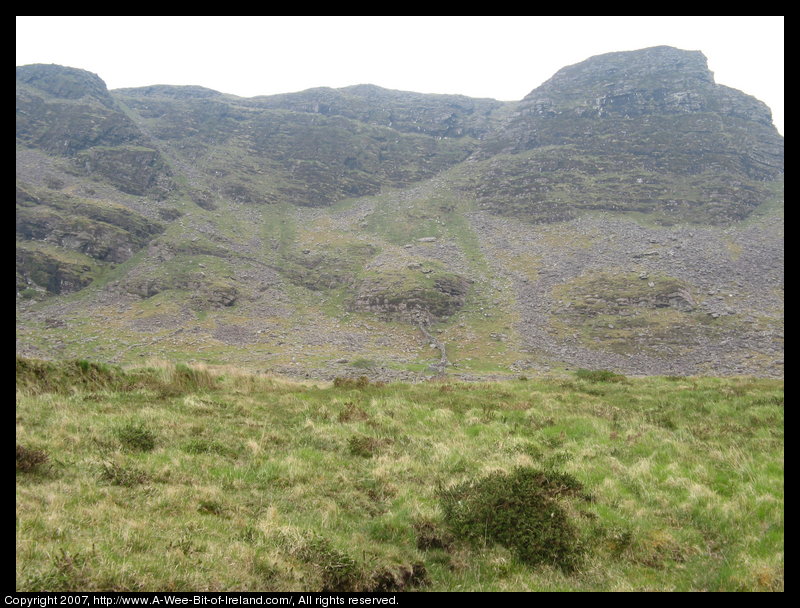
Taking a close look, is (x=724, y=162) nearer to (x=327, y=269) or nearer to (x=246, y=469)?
(x=327, y=269)

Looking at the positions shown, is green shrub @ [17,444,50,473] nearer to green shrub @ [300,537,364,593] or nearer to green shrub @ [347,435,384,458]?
green shrub @ [300,537,364,593]

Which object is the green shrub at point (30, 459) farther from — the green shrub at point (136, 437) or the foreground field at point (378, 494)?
the green shrub at point (136, 437)

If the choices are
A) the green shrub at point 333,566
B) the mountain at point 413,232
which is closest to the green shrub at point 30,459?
the green shrub at point 333,566

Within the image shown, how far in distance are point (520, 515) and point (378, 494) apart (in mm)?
3416

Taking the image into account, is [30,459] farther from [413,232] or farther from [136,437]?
[413,232]

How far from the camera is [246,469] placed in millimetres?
10227

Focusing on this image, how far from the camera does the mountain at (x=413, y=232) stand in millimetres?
51656

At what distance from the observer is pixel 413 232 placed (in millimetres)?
89750

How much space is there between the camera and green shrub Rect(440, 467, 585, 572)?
25.0 ft

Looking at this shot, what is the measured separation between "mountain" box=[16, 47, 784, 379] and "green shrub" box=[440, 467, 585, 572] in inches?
1239

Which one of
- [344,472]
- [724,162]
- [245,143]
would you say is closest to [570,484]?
[344,472]

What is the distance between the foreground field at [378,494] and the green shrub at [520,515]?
4cm

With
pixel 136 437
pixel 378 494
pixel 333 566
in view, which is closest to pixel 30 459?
pixel 136 437
